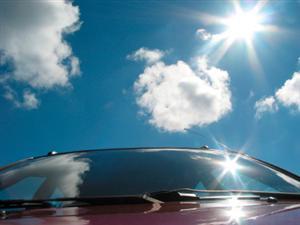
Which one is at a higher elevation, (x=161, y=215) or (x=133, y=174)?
(x=133, y=174)

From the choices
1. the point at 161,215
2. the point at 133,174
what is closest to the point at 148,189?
the point at 133,174

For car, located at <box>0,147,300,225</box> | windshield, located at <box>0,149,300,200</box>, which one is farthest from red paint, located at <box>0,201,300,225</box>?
windshield, located at <box>0,149,300,200</box>

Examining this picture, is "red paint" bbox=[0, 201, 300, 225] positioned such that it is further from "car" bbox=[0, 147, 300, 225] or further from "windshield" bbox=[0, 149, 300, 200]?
"windshield" bbox=[0, 149, 300, 200]

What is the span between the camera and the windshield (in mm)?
2678

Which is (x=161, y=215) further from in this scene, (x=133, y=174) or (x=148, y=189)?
(x=133, y=174)

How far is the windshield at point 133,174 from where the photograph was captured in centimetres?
268

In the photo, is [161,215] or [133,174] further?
[133,174]

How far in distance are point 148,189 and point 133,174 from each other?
0.77 feet

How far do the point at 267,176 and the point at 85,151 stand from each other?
1.26 meters

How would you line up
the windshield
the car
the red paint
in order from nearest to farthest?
the red paint, the car, the windshield

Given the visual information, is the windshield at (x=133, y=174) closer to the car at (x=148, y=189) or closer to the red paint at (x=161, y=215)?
the car at (x=148, y=189)

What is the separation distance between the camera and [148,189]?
8.53ft

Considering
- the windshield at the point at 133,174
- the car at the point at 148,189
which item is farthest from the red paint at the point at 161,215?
the windshield at the point at 133,174

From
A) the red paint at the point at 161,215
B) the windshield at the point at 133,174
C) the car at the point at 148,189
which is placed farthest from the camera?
the windshield at the point at 133,174
